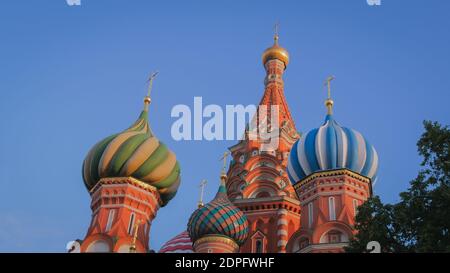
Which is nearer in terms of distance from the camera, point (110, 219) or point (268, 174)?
point (110, 219)

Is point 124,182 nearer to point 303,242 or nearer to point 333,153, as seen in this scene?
point 303,242

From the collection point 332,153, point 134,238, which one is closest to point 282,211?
point 332,153

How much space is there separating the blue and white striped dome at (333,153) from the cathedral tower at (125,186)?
5.81 m

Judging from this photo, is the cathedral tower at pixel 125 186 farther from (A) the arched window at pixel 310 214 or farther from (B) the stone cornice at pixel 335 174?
(A) the arched window at pixel 310 214

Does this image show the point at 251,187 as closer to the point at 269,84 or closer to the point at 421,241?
the point at 269,84

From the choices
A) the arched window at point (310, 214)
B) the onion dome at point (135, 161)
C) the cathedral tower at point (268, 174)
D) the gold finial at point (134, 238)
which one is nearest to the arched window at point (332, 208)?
the arched window at point (310, 214)

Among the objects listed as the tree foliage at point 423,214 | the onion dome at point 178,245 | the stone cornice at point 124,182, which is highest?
the stone cornice at point 124,182

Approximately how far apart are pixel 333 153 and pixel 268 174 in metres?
6.42

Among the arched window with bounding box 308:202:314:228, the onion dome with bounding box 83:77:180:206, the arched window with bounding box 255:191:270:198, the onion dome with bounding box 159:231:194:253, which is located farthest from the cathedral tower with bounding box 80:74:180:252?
the arched window with bounding box 308:202:314:228

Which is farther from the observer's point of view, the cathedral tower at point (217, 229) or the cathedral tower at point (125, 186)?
the cathedral tower at point (217, 229)

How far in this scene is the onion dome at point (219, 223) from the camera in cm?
2350

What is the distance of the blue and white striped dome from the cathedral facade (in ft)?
0.13

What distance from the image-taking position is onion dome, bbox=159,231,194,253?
29.5 metres

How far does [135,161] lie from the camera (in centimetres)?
2402
